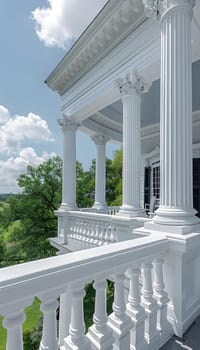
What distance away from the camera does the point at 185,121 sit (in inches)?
95.4

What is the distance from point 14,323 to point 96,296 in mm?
625

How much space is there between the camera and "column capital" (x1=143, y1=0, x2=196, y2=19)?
2459 mm

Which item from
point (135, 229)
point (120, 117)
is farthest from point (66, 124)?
point (135, 229)

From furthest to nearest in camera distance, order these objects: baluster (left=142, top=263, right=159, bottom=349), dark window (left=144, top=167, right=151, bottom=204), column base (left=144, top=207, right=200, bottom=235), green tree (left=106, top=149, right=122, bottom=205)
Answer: green tree (left=106, top=149, right=122, bottom=205) < dark window (left=144, top=167, right=151, bottom=204) < column base (left=144, top=207, right=200, bottom=235) < baluster (left=142, top=263, right=159, bottom=349)

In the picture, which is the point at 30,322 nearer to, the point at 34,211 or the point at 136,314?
the point at 34,211

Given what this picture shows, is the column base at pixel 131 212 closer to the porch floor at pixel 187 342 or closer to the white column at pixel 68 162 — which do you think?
the porch floor at pixel 187 342

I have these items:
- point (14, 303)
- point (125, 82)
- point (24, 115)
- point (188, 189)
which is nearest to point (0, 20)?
point (125, 82)

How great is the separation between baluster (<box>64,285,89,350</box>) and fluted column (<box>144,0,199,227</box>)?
4.44 ft

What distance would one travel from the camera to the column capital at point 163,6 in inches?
96.8

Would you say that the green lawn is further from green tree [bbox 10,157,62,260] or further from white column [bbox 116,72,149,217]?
white column [bbox 116,72,149,217]

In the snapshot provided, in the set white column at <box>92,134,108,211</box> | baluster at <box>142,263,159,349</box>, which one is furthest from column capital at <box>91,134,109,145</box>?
baluster at <box>142,263,159,349</box>

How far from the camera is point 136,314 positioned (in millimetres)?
1725

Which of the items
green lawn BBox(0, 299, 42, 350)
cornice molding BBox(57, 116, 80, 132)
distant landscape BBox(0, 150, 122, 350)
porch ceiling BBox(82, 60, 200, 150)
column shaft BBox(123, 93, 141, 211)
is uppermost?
porch ceiling BBox(82, 60, 200, 150)

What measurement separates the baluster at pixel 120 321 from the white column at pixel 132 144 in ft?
9.08
